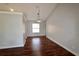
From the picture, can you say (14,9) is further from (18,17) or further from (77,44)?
(77,44)

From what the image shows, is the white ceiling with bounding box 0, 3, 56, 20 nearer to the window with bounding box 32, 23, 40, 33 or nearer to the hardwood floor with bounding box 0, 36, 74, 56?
the hardwood floor with bounding box 0, 36, 74, 56

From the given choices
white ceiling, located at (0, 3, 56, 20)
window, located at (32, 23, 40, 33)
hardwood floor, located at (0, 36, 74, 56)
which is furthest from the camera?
window, located at (32, 23, 40, 33)

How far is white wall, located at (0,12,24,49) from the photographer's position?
13.3 ft

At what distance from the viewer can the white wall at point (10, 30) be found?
4.07m

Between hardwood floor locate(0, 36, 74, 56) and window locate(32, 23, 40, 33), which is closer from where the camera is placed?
hardwood floor locate(0, 36, 74, 56)

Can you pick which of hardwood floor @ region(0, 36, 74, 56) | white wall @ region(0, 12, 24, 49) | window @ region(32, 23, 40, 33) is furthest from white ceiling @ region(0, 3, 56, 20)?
window @ region(32, 23, 40, 33)

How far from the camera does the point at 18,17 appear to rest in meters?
4.26

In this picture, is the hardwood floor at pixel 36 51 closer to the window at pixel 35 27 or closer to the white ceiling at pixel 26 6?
the white ceiling at pixel 26 6

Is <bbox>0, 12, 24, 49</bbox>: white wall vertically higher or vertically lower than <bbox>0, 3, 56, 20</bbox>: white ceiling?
lower

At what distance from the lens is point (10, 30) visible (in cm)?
419

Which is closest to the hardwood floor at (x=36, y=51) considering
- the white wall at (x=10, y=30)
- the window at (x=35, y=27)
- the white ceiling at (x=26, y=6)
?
the white wall at (x=10, y=30)

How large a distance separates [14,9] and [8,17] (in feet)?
1.76

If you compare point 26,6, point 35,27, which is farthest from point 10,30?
point 35,27

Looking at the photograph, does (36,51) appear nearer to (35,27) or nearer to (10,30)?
(10,30)
